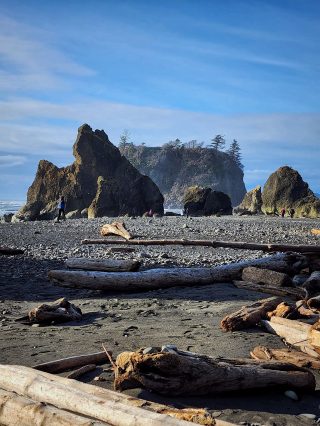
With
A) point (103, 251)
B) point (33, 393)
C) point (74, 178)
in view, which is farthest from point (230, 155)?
point (33, 393)

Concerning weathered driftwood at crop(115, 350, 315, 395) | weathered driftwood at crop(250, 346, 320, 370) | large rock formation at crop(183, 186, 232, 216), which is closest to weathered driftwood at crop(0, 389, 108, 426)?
weathered driftwood at crop(115, 350, 315, 395)

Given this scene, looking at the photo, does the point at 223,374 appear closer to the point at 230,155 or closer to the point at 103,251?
the point at 103,251

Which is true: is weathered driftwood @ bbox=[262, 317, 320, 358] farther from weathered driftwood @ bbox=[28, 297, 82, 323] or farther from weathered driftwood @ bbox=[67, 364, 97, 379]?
weathered driftwood @ bbox=[28, 297, 82, 323]

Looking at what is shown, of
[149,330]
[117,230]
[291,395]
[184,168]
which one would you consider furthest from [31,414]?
[184,168]

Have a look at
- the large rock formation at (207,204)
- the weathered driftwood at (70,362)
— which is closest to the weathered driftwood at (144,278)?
the weathered driftwood at (70,362)

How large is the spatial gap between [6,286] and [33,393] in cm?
679

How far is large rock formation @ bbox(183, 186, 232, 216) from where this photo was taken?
185ft

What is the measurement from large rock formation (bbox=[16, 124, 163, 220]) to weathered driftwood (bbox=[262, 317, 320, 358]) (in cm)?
5683

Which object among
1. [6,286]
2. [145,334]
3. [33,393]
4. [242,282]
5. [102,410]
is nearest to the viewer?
[102,410]

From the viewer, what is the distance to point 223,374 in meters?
4.16

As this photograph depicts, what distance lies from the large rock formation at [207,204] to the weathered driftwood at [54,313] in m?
49.2

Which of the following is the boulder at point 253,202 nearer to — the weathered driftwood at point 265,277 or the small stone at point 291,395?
the weathered driftwood at point 265,277

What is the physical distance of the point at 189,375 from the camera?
409 cm

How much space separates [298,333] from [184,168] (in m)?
159
